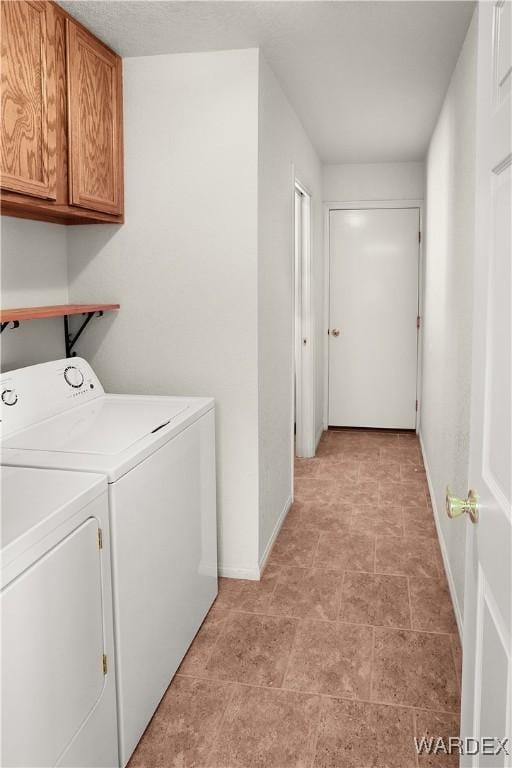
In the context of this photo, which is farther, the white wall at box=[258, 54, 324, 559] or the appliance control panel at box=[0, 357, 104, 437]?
the white wall at box=[258, 54, 324, 559]

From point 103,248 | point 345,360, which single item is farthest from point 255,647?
point 345,360

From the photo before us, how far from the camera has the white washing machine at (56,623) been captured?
1.25 metres

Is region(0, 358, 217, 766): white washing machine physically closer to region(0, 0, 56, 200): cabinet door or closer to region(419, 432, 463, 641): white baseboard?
region(0, 0, 56, 200): cabinet door

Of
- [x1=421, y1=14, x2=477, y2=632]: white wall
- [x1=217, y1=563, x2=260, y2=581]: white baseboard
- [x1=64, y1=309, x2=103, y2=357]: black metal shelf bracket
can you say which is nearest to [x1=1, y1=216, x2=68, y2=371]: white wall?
[x1=64, y1=309, x2=103, y2=357]: black metal shelf bracket

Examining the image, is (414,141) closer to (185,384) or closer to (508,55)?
(185,384)

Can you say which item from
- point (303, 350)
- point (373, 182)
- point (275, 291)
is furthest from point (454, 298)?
point (373, 182)

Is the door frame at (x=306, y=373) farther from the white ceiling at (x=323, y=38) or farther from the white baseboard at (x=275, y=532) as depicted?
the white ceiling at (x=323, y=38)

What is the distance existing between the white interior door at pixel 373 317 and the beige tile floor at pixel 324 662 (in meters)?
2.16

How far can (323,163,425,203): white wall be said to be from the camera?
5270mm

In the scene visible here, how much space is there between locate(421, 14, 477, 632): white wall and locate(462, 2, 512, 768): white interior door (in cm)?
75

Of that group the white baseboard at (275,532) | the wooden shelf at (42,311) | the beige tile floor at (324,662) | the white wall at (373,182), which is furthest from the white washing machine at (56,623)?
the white wall at (373,182)

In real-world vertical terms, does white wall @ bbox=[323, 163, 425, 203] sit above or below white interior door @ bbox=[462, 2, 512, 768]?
above

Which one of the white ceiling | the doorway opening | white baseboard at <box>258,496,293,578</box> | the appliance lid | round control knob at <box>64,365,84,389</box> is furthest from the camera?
the doorway opening

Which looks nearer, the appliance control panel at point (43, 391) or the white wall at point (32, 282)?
the appliance control panel at point (43, 391)
